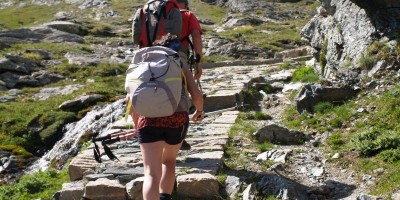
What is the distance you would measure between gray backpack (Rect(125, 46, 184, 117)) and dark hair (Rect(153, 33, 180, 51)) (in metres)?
0.68

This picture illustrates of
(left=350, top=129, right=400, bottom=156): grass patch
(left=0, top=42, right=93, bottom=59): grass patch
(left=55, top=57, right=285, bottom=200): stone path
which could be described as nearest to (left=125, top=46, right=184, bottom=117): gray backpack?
(left=55, top=57, right=285, bottom=200): stone path

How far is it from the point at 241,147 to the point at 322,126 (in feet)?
6.58

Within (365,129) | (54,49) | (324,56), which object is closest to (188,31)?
(365,129)

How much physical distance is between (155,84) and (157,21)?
1.32 metres

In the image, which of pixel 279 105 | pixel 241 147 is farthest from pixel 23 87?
pixel 241 147

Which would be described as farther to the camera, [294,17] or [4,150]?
[294,17]

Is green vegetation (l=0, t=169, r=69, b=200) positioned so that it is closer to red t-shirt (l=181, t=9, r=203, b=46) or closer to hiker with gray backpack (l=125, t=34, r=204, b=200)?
red t-shirt (l=181, t=9, r=203, b=46)

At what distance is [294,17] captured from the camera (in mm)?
79188

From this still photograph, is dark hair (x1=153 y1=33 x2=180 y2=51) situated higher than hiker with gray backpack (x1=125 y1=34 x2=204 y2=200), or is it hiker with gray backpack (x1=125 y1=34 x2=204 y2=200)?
dark hair (x1=153 y1=33 x2=180 y2=51)

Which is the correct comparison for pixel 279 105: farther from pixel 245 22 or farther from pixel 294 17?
pixel 294 17

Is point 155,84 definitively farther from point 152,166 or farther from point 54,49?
point 54,49

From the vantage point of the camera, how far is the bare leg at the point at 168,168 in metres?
5.91

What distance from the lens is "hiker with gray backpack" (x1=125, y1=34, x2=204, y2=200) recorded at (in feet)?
17.9

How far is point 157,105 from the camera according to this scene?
5.45 m
